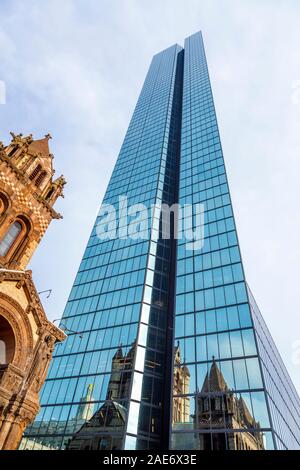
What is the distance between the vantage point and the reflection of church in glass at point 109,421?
28.2m

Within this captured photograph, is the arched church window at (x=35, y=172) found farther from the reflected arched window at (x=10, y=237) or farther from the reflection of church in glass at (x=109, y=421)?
the reflection of church in glass at (x=109, y=421)

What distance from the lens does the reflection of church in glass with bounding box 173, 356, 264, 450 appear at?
23484 millimetres

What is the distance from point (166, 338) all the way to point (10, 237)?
25.5 m

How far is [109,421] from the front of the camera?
2936 cm

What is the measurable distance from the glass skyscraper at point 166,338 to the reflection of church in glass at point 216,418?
89mm

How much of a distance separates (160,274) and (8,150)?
2858 centimetres

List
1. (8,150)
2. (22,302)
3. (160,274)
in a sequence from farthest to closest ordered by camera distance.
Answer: (160,274)
(8,150)
(22,302)

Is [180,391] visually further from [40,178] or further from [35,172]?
[35,172]
